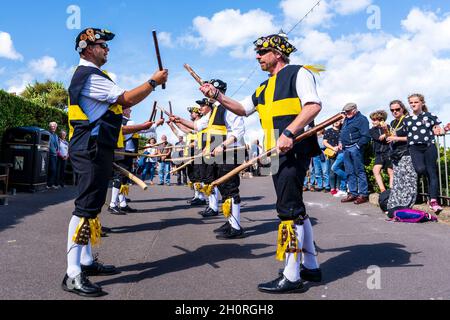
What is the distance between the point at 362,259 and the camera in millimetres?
4336

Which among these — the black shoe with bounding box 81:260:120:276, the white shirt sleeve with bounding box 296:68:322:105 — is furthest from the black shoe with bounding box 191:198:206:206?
the white shirt sleeve with bounding box 296:68:322:105

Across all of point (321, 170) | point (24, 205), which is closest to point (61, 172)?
point (24, 205)

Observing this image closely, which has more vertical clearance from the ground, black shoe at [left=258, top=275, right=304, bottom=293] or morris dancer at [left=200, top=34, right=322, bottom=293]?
morris dancer at [left=200, top=34, right=322, bottom=293]

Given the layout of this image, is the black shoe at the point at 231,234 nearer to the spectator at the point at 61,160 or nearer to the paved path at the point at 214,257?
the paved path at the point at 214,257

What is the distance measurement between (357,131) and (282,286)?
6470 mm

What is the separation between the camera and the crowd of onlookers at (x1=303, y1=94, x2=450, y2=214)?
22.5 ft

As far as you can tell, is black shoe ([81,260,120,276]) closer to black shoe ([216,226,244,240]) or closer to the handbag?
black shoe ([216,226,244,240])

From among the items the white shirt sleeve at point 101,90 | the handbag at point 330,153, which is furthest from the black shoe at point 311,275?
the handbag at point 330,153

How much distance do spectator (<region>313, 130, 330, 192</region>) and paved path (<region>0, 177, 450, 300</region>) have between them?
379 centimetres

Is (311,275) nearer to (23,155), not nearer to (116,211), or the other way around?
(116,211)

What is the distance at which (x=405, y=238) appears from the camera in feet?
17.5
